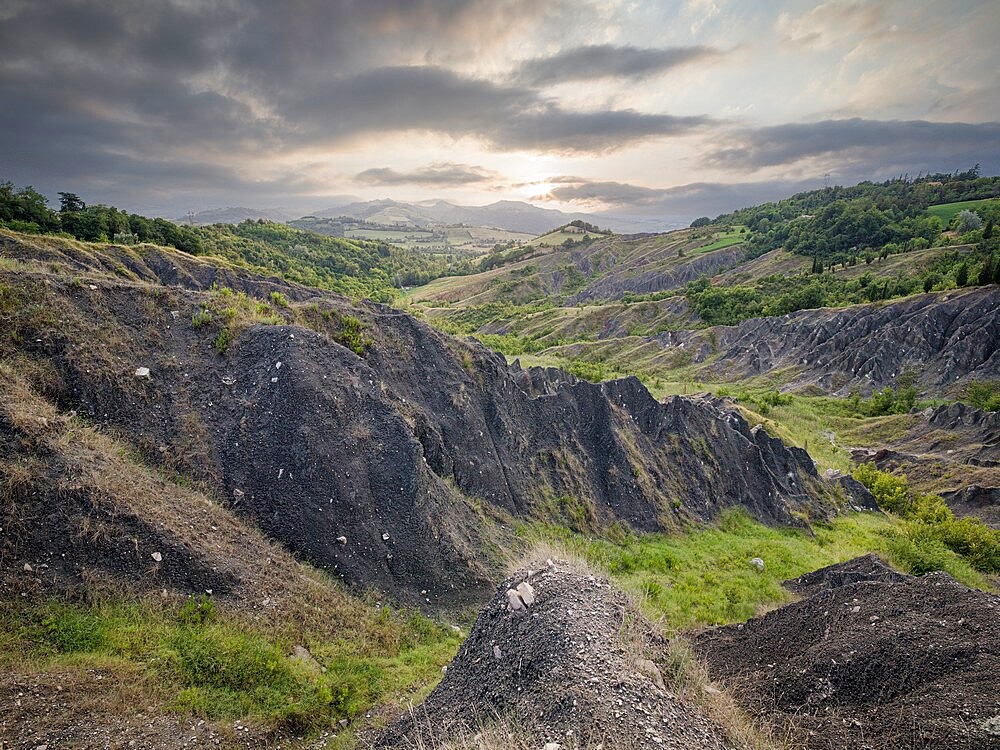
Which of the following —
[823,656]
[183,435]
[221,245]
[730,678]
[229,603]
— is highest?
[221,245]

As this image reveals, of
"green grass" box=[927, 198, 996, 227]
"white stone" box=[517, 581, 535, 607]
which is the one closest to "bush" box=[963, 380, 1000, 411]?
"white stone" box=[517, 581, 535, 607]

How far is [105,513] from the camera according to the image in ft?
34.7

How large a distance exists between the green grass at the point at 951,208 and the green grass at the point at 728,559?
121 m

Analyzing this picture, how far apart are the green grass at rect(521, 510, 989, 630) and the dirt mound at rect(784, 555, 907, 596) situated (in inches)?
27.3

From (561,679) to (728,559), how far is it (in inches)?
620

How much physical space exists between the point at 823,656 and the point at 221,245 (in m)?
88.1

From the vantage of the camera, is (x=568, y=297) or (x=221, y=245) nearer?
(x=221, y=245)

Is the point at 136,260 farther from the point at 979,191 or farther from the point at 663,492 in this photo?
the point at 979,191

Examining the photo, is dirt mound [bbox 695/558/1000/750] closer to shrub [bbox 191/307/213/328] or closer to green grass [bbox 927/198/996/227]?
shrub [bbox 191/307/213/328]

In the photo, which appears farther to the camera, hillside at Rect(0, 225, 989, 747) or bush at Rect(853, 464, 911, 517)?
bush at Rect(853, 464, 911, 517)

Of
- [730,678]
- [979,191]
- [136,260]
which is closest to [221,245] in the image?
[136,260]

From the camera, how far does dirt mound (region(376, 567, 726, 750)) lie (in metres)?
7.28

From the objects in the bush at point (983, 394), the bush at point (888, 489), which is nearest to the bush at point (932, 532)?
the bush at point (888, 489)

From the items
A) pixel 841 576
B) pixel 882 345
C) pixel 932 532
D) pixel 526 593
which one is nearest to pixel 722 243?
pixel 882 345
